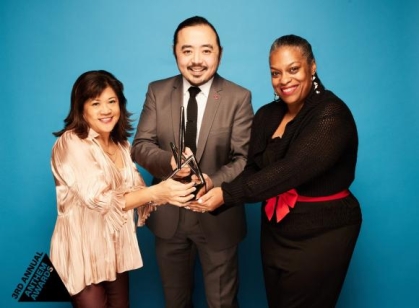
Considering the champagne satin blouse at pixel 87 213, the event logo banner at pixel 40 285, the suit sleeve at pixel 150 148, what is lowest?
the event logo banner at pixel 40 285

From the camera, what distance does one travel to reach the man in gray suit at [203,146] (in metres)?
1.95

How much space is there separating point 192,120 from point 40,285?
131cm

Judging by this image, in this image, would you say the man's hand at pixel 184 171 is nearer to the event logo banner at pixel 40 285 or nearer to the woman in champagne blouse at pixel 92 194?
the woman in champagne blouse at pixel 92 194

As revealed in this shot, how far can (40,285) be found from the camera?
253 cm

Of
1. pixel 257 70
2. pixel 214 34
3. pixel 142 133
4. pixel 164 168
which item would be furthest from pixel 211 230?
pixel 257 70

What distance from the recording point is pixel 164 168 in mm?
1953

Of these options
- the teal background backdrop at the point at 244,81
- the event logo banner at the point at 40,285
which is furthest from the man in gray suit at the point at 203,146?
the teal background backdrop at the point at 244,81

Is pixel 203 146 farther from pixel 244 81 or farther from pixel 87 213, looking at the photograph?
pixel 244 81

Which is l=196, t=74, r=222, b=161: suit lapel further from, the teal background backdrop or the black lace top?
the teal background backdrop

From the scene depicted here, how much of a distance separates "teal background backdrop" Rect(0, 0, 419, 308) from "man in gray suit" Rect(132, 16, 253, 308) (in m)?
0.76

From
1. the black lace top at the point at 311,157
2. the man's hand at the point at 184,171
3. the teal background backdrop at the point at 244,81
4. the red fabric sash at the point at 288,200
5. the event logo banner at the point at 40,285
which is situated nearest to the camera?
the black lace top at the point at 311,157

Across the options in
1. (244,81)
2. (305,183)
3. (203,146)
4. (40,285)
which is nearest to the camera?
(305,183)

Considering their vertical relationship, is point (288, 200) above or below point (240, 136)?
below

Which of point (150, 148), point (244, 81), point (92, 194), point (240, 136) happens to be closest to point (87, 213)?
point (92, 194)
